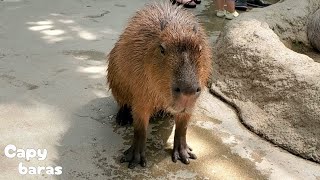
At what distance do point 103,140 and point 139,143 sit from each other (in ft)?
1.11

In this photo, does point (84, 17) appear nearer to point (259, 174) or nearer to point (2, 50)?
point (2, 50)

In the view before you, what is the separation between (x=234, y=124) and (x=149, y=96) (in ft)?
3.26

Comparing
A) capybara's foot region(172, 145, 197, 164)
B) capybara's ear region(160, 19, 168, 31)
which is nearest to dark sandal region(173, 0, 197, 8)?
capybara's ear region(160, 19, 168, 31)

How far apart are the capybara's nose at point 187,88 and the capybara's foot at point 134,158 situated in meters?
0.71

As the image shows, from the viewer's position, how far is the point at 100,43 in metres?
5.07

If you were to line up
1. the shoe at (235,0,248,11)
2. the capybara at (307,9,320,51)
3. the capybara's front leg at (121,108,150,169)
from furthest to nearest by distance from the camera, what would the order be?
the shoe at (235,0,248,11), the capybara at (307,9,320,51), the capybara's front leg at (121,108,150,169)

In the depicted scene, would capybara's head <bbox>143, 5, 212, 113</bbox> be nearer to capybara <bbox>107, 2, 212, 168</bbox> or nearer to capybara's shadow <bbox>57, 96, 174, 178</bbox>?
capybara <bbox>107, 2, 212, 168</bbox>

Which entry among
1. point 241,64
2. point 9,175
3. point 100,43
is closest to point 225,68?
point 241,64

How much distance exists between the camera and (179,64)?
2633mm

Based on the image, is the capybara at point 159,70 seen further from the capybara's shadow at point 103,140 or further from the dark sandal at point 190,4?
the dark sandal at point 190,4

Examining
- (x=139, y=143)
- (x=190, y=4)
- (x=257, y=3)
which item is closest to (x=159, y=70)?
(x=139, y=143)

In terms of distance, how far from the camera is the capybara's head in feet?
8.44

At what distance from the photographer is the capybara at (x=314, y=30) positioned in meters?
4.73

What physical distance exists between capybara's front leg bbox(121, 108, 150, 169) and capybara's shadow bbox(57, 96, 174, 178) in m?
0.04
